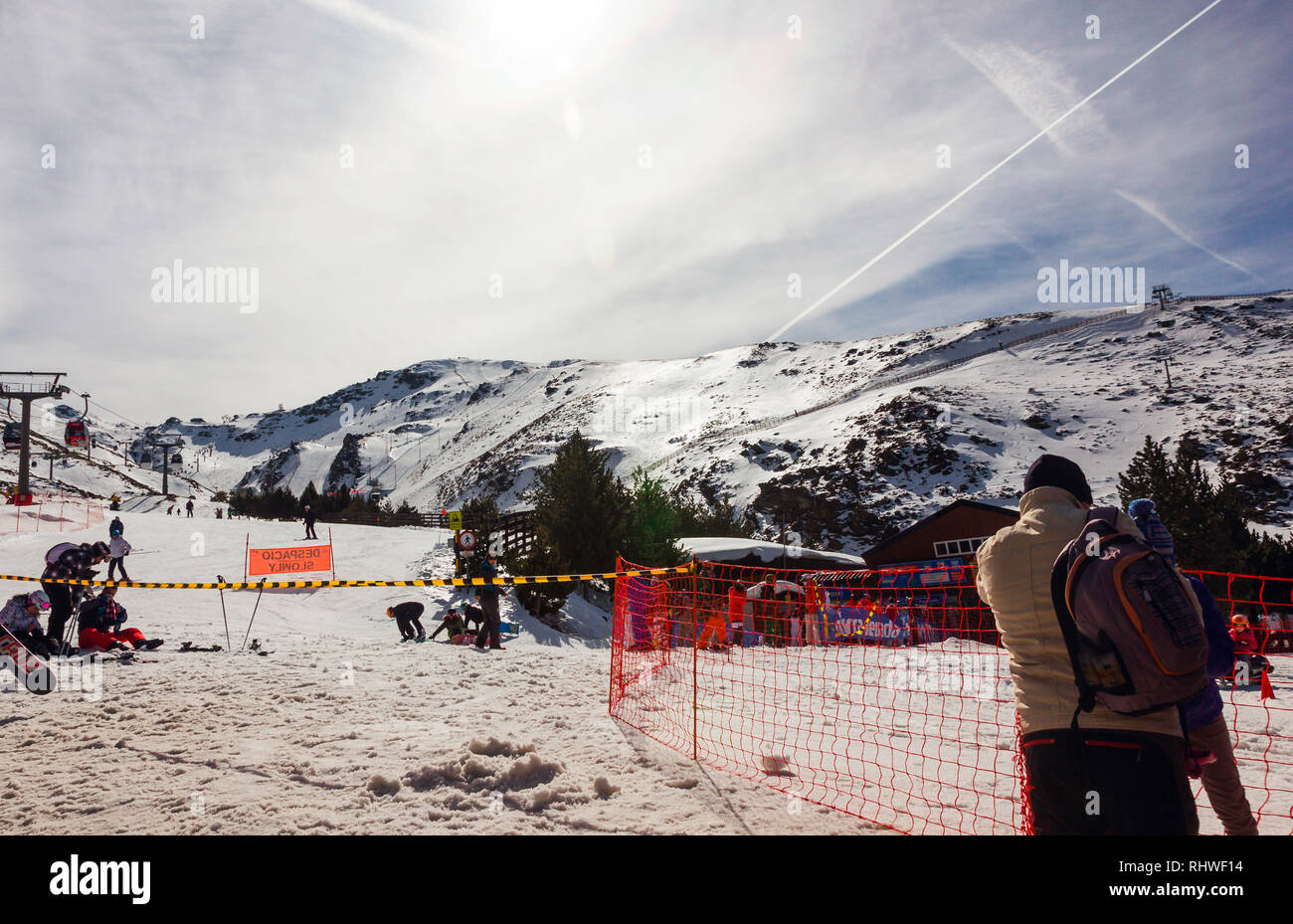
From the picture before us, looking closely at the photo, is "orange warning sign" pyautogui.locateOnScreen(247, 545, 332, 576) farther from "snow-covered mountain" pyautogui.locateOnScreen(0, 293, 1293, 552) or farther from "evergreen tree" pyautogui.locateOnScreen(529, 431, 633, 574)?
"snow-covered mountain" pyautogui.locateOnScreen(0, 293, 1293, 552)

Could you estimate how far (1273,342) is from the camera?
75.9 m

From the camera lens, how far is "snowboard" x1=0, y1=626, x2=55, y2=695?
7.64 metres

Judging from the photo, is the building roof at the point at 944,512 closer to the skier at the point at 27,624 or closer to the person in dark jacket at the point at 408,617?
the person in dark jacket at the point at 408,617

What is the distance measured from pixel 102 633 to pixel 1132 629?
11.9 metres

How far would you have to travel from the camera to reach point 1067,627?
8.46ft

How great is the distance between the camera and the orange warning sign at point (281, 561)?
15258 millimetres

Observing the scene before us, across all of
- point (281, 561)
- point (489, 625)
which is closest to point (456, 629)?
point (489, 625)

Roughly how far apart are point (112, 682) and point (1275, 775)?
38.3ft

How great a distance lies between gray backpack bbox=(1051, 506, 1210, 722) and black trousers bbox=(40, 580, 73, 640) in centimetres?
1178

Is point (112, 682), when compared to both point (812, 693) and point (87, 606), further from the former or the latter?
point (812, 693)

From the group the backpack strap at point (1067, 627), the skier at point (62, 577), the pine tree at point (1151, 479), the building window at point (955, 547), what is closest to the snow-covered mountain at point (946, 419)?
the pine tree at point (1151, 479)

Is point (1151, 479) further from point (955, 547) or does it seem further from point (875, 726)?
point (875, 726)

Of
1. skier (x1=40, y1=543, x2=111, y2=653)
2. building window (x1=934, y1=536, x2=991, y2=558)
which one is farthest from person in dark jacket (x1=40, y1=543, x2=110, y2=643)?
building window (x1=934, y1=536, x2=991, y2=558)
